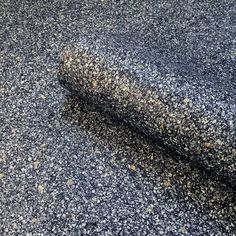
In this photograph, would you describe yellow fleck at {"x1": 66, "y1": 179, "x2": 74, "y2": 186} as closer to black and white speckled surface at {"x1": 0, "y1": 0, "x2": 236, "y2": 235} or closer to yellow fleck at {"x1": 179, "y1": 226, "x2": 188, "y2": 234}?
black and white speckled surface at {"x1": 0, "y1": 0, "x2": 236, "y2": 235}

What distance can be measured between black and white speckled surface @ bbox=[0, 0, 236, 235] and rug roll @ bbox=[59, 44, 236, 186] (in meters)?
Answer: 0.06

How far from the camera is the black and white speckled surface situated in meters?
1.02

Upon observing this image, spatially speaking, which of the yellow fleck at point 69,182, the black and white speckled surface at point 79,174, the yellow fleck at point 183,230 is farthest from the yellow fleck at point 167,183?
the yellow fleck at point 69,182

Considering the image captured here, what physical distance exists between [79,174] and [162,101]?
263mm

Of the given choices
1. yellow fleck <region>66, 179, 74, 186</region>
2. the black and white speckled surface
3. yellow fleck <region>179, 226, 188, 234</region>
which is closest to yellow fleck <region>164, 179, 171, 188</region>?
the black and white speckled surface

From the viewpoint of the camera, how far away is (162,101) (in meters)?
Answer: 1.07

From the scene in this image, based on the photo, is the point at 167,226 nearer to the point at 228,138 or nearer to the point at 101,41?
the point at 228,138

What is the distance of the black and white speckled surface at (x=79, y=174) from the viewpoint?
1022mm

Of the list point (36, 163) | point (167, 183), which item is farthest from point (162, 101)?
point (36, 163)

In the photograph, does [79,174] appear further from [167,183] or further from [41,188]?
[167,183]

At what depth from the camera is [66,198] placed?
3.49ft

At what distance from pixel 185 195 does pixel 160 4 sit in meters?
0.73

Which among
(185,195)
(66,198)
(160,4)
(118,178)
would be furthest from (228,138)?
(160,4)

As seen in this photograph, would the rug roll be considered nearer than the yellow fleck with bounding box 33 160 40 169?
Yes
